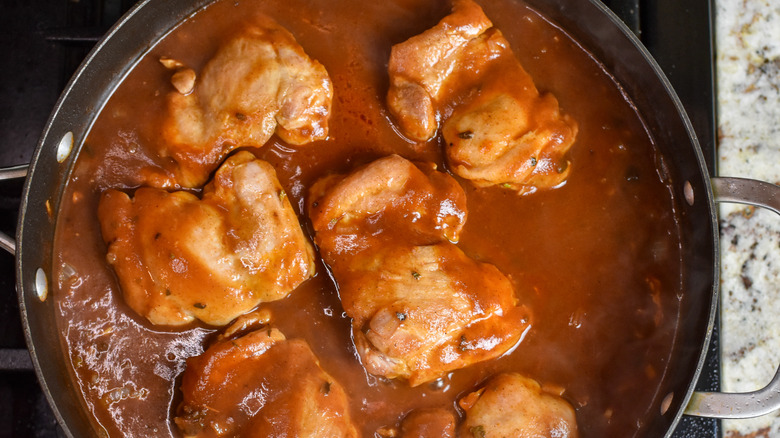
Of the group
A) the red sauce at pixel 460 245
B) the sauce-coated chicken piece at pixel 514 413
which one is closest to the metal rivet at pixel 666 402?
the red sauce at pixel 460 245

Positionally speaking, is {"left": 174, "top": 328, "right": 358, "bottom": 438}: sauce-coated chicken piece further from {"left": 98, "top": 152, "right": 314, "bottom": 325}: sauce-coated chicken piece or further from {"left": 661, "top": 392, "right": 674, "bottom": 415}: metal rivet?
{"left": 661, "top": 392, "right": 674, "bottom": 415}: metal rivet

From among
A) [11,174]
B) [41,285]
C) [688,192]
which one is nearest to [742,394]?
[688,192]

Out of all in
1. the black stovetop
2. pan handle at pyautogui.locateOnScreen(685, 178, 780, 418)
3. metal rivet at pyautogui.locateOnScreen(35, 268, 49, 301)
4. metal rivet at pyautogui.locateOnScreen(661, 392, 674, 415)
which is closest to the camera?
pan handle at pyautogui.locateOnScreen(685, 178, 780, 418)

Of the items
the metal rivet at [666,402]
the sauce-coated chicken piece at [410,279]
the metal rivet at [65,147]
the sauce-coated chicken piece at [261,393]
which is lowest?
the metal rivet at [666,402]

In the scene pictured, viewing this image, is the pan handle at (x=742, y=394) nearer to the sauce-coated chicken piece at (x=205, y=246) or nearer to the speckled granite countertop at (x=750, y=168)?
the speckled granite countertop at (x=750, y=168)

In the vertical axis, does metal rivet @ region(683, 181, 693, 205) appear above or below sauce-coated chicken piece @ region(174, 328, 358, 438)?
above

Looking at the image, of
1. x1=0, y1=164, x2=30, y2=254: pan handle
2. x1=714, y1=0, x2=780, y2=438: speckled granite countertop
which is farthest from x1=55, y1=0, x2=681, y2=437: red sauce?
x1=714, y1=0, x2=780, y2=438: speckled granite countertop

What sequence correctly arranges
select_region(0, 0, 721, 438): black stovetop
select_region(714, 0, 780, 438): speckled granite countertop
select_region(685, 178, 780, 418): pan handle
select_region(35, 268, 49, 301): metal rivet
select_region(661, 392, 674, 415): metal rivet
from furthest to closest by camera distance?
select_region(714, 0, 780, 438): speckled granite countertop
select_region(0, 0, 721, 438): black stovetop
select_region(661, 392, 674, 415): metal rivet
select_region(35, 268, 49, 301): metal rivet
select_region(685, 178, 780, 418): pan handle
